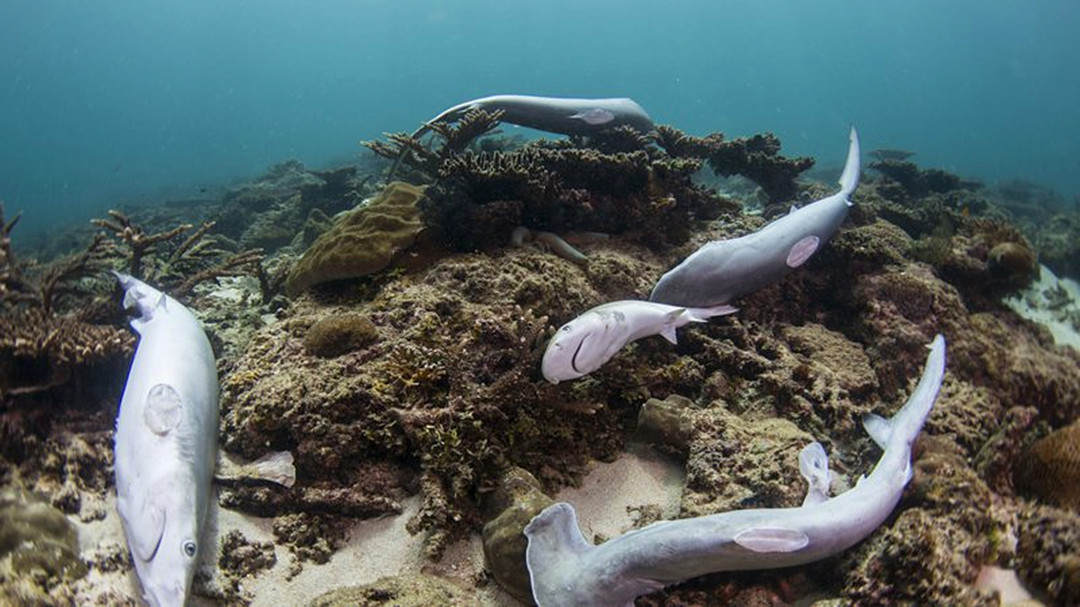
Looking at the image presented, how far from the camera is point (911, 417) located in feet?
11.1

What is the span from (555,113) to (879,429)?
16.3 feet

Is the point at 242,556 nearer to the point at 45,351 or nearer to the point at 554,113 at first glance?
the point at 45,351

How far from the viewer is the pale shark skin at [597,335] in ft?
10.7

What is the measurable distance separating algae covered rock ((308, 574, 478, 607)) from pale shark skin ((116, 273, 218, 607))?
67 cm

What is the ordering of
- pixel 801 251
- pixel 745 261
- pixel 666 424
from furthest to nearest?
pixel 801 251
pixel 745 261
pixel 666 424

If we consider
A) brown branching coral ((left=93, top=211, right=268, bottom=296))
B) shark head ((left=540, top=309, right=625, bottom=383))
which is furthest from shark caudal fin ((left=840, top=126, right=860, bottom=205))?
brown branching coral ((left=93, top=211, right=268, bottom=296))

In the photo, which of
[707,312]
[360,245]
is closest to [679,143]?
[707,312]

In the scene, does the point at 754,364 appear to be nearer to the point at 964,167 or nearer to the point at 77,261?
the point at 77,261

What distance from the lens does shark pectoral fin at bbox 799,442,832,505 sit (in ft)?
9.45

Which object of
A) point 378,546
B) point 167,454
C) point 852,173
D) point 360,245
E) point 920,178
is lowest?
point 920,178

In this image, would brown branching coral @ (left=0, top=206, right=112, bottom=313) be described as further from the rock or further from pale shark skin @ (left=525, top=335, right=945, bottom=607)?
the rock

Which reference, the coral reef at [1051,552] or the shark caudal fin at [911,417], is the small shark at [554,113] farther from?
the coral reef at [1051,552]

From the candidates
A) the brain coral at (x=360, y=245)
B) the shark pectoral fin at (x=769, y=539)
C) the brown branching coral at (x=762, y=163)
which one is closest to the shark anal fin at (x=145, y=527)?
the brain coral at (x=360, y=245)

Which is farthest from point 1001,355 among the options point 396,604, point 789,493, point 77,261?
point 77,261
